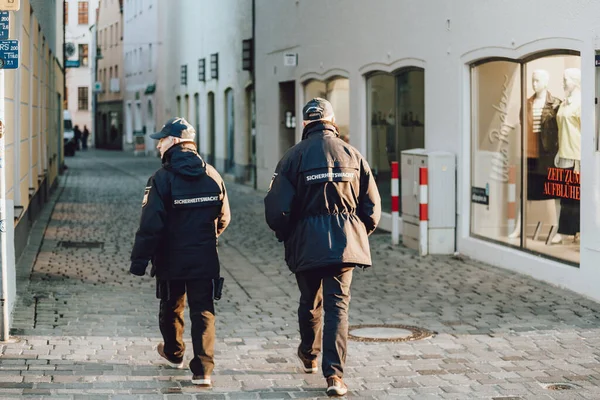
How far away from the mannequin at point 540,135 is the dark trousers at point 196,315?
5673 mm

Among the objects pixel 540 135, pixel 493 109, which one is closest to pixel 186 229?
pixel 540 135

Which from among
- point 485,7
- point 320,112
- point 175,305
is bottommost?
point 175,305

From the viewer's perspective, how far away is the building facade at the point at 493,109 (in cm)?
1103

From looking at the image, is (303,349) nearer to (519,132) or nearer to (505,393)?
(505,393)

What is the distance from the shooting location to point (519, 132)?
503 inches

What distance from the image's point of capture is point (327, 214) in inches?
274

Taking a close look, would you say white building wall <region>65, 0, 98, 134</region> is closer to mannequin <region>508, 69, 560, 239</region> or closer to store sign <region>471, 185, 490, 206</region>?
store sign <region>471, 185, 490, 206</region>

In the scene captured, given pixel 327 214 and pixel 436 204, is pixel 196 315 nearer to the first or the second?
pixel 327 214

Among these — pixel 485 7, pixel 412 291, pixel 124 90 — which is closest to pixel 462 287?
pixel 412 291

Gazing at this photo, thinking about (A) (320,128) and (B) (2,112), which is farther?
(B) (2,112)

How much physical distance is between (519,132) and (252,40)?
1504cm

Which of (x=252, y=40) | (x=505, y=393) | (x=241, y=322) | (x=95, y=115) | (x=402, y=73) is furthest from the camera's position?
(x=95, y=115)

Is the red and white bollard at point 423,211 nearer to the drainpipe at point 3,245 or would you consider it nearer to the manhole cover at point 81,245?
the manhole cover at point 81,245

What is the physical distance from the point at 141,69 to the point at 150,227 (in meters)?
48.8
